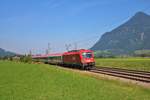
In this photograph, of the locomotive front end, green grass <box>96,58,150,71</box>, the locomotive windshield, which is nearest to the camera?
the locomotive front end

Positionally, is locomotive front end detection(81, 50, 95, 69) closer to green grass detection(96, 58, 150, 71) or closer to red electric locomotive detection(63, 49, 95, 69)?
red electric locomotive detection(63, 49, 95, 69)

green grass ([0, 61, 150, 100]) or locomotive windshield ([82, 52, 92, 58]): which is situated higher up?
locomotive windshield ([82, 52, 92, 58])

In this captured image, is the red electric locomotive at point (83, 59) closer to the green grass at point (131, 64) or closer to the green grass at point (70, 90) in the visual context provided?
the green grass at point (131, 64)

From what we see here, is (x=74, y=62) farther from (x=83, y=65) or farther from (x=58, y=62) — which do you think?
(x=58, y=62)

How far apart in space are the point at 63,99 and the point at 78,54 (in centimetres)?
3022

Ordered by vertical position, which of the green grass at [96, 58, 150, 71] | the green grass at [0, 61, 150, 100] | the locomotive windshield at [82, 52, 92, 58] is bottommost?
the green grass at [0, 61, 150, 100]

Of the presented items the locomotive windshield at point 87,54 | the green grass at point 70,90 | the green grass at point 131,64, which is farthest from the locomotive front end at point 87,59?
the green grass at point 70,90

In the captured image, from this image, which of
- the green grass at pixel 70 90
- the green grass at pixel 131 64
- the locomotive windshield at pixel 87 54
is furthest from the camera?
the green grass at pixel 131 64

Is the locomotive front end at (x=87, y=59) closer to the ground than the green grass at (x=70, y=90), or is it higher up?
higher up

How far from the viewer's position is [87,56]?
4194 cm

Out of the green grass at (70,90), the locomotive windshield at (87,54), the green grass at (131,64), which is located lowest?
the green grass at (70,90)

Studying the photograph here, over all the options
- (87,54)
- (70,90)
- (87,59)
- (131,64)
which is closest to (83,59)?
(87,59)

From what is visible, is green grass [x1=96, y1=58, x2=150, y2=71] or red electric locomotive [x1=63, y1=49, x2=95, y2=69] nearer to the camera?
red electric locomotive [x1=63, y1=49, x2=95, y2=69]

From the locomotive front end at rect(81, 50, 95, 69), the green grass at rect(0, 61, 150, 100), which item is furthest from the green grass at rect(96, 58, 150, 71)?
the green grass at rect(0, 61, 150, 100)
